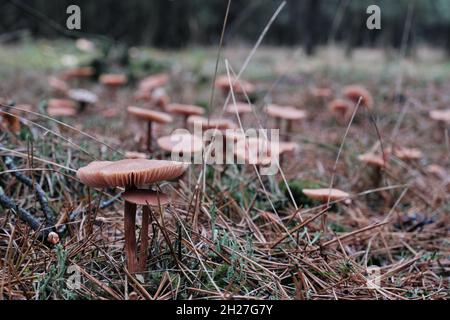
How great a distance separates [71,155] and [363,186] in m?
1.89

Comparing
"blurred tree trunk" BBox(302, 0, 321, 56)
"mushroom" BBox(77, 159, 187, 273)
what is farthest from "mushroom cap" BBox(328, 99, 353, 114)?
"blurred tree trunk" BBox(302, 0, 321, 56)

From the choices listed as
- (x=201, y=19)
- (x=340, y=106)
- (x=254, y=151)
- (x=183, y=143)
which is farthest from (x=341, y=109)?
(x=201, y=19)

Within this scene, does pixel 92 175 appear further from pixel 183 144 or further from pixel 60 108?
pixel 60 108

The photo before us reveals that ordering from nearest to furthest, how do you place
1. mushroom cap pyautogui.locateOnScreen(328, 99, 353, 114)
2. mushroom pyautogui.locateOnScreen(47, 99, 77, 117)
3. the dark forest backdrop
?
1. mushroom pyautogui.locateOnScreen(47, 99, 77, 117)
2. mushroom cap pyautogui.locateOnScreen(328, 99, 353, 114)
3. the dark forest backdrop

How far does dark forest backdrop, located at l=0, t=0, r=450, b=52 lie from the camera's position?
500 inches

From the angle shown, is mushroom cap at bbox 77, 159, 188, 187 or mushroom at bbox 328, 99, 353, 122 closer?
mushroom cap at bbox 77, 159, 188, 187

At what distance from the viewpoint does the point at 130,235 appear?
4.81ft

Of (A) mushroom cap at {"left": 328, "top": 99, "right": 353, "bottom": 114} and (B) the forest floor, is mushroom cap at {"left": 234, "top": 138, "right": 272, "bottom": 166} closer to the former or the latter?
(B) the forest floor

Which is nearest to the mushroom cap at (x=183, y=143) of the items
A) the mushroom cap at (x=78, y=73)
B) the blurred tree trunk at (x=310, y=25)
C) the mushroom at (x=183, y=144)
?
the mushroom at (x=183, y=144)

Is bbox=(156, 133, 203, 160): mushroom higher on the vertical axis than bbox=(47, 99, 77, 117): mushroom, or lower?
higher

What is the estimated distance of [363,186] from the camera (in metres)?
2.96

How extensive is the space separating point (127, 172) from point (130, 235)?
11.6 inches

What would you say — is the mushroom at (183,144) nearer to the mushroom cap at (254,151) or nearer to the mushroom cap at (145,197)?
the mushroom cap at (254,151)

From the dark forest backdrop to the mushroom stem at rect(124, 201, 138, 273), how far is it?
375 inches
